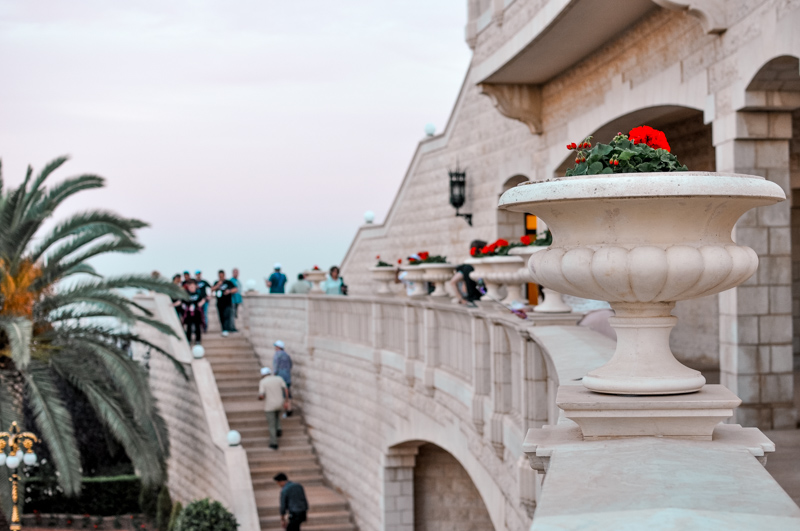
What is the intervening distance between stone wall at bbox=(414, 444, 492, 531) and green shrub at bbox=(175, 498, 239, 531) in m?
3.62

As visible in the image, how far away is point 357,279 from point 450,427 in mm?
13457

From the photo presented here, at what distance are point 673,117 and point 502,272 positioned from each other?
456 centimetres

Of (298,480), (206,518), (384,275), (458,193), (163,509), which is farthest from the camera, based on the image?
(163,509)

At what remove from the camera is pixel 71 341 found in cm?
1773

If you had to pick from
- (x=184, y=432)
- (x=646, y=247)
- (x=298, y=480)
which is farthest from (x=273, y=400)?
(x=646, y=247)

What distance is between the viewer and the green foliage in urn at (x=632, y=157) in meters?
3.49

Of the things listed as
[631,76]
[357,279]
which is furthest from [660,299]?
[357,279]

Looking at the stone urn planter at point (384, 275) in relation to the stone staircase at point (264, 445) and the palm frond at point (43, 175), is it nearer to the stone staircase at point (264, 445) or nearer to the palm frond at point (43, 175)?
the stone staircase at point (264, 445)

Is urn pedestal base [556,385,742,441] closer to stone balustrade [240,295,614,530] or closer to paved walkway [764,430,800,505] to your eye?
stone balustrade [240,295,614,530]

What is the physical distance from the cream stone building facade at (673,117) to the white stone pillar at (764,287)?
1 centimetres

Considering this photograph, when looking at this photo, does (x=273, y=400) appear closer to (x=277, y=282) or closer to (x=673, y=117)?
(x=277, y=282)

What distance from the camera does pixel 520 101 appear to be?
15.6 m

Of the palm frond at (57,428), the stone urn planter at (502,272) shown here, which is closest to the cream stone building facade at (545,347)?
the stone urn planter at (502,272)

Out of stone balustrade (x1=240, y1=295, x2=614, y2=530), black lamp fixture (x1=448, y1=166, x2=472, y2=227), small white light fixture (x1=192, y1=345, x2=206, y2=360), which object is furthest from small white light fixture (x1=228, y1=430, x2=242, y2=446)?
black lamp fixture (x1=448, y1=166, x2=472, y2=227)
